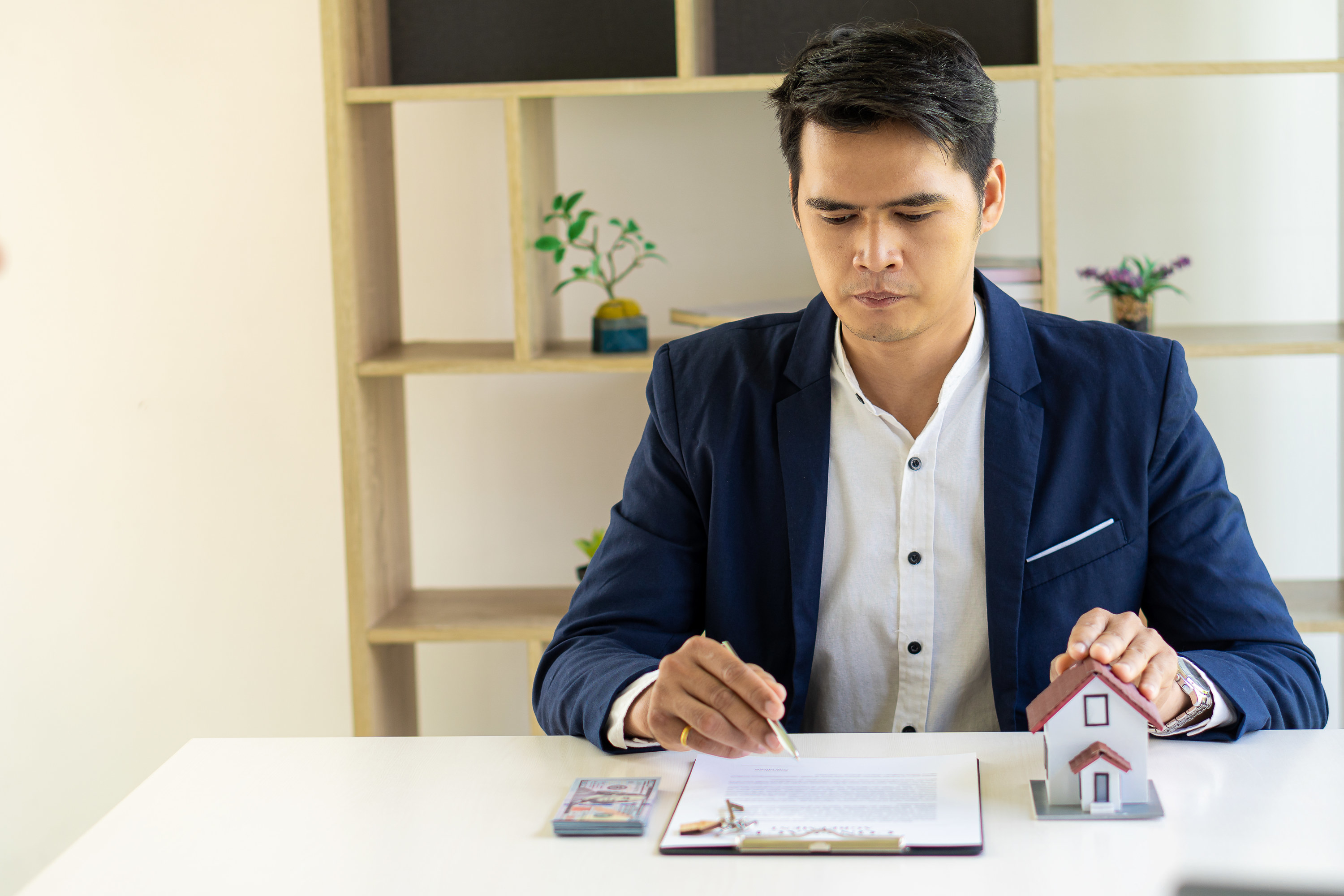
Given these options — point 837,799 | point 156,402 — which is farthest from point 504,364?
point 837,799

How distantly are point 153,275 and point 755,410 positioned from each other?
168 cm

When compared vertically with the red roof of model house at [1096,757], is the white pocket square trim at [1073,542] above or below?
above

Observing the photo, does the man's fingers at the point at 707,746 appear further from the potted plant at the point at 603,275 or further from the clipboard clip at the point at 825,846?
the potted plant at the point at 603,275

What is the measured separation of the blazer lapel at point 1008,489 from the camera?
139 centimetres

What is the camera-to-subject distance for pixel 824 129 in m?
1.37

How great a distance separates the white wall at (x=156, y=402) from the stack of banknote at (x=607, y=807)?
5.67 ft

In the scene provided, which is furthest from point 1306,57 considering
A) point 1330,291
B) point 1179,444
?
point 1179,444

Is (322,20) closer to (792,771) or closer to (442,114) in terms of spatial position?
(442,114)

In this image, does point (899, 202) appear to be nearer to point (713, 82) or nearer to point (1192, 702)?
point (1192, 702)

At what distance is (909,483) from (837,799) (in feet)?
1.57

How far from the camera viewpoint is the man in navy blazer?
4.47 ft

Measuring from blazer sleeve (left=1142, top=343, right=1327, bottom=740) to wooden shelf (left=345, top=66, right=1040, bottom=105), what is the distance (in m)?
0.89

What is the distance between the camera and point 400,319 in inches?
96.3

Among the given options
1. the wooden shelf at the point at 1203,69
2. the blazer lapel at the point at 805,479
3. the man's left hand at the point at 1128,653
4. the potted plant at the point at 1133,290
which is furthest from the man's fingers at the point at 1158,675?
the wooden shelf at the point at 1203,69
